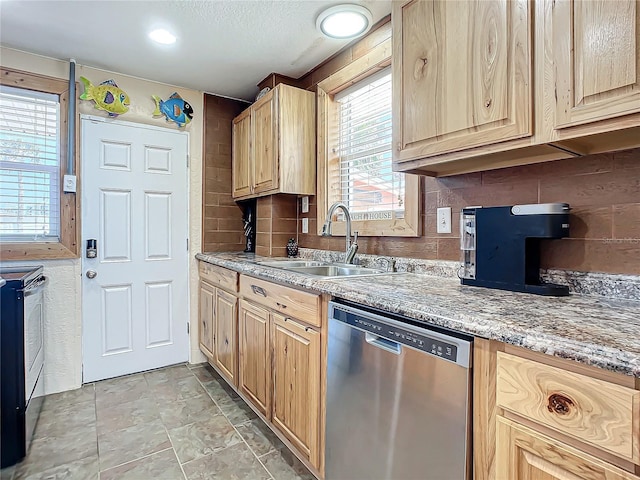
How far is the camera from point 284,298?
5.73 ft

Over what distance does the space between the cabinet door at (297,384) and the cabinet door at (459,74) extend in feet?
3.04

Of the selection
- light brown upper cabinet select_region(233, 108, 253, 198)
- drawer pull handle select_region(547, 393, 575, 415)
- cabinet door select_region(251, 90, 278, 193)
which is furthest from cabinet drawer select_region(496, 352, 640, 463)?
light brown upper cabinet select_region(233, 108, 253, 198)

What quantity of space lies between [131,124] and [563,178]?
2.88 meters

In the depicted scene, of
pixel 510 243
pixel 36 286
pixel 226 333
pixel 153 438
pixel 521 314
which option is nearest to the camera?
pixel 521 314

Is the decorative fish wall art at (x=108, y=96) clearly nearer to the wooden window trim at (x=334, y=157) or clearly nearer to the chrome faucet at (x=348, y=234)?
the wooden window trim at (x=334, y=157)

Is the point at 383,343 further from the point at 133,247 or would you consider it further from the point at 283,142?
the point at 133,247

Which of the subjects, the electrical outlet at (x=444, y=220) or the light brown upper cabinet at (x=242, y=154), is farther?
the light brown upper cabinet at (x=242, y=154)

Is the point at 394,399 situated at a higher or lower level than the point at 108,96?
lower

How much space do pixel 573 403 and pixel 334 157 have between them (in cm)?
207

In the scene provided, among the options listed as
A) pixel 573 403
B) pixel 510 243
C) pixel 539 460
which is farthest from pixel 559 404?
pixel 510 243

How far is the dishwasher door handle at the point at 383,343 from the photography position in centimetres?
112

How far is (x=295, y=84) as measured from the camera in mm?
2861

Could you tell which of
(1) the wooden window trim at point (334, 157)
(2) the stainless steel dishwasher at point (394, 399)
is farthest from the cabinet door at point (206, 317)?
(2) the stainless steel dishwasher at point (394, 399)

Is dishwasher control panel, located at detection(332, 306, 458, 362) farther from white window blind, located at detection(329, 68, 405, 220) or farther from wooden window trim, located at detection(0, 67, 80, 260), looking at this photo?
wooden window trim, located at detection(0, 67, 80, 260)
